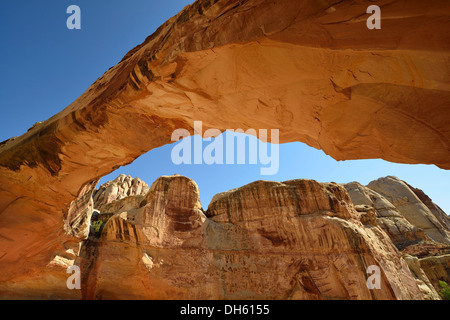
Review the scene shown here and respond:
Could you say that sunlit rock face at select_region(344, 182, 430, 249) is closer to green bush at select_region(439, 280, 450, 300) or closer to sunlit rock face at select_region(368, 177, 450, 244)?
sunlit rock face at select_region(368, 177, 450, 244)

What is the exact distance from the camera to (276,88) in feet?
15.1

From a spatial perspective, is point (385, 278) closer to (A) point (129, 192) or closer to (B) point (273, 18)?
(B) point (273, 18)

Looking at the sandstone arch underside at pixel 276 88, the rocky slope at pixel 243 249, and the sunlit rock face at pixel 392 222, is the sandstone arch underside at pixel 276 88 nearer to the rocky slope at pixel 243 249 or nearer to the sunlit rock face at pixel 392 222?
the rocky slope at pixel 243 249

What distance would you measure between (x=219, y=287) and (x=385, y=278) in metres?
11.6

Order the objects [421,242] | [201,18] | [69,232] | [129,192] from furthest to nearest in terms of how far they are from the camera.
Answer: [129,192] → [421,242] → [69,232] → [201,18]

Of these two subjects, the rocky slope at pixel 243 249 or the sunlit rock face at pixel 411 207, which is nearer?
the rocky slope at pixel 243 249

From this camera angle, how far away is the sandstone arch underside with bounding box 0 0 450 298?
11.0ft

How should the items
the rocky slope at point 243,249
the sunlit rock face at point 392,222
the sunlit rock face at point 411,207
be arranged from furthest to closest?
the sunlit rock face at point 411,207 < the sunlit rock face at point 392,222 < the rocky slope at point 243,249

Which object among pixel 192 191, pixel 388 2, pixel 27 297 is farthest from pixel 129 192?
pixel 388 2

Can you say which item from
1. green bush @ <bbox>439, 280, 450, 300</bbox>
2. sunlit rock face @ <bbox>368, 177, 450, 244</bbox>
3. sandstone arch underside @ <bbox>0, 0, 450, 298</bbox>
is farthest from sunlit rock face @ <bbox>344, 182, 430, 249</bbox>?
sandstone arch underside @ <bbox>0, 0, 450, 298</bbox>

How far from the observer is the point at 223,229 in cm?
1919

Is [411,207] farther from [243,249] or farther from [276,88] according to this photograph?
[276,88]

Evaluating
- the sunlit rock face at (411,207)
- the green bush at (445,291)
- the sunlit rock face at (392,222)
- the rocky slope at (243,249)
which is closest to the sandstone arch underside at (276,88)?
the rocky slope at (243,249)

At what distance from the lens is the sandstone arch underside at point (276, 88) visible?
3.35m
